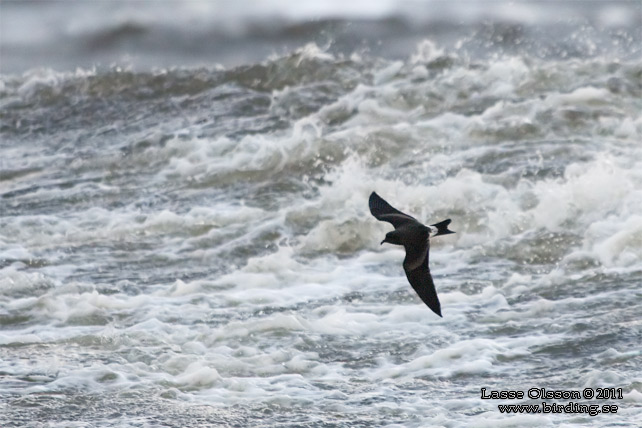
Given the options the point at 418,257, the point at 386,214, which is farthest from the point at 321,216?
the point at 418,257

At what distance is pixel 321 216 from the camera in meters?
8.08

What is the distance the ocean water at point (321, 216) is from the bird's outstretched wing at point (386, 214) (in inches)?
30.8

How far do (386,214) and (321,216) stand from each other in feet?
8.75

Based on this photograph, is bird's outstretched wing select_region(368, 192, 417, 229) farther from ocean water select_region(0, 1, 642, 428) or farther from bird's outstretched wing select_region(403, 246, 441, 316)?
ocean water select_region(0, 1, 642, 428)

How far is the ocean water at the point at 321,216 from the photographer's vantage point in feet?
18.4

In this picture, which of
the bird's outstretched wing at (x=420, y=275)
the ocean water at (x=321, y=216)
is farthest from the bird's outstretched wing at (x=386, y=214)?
the ocean water at (x=321, y=216)

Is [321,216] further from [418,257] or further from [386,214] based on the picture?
[418,257]

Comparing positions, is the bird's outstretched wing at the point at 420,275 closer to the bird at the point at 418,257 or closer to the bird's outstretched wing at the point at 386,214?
the bird at the point at 418,257

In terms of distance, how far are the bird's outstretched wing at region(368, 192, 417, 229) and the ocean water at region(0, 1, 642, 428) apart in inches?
30.8

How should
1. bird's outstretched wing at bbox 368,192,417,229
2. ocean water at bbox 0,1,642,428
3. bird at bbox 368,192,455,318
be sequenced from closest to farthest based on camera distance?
bird at bbox 368,192,455,318
bird's outstretched wing at bbox 368,192,417,229
ocean water at bbox 0,1,642,428

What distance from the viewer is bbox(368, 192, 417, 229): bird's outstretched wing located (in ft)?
17.5

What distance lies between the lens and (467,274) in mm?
6992

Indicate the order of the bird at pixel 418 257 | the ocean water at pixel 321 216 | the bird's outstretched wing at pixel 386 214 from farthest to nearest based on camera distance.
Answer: the ocean water at pixel 321 216 → the bird's outstretched wing at pixel 386 214 → the bird at pixel 418 257

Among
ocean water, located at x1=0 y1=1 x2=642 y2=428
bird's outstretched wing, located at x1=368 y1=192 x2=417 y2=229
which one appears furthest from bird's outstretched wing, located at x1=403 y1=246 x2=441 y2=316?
ocean water, located at x1=0 y1=1 x2=642 y2=428
